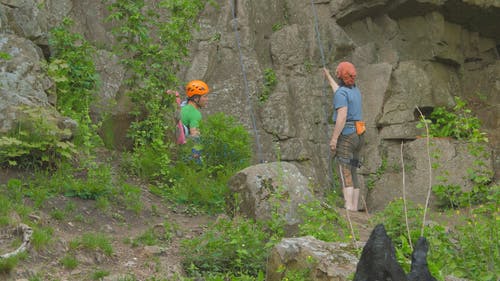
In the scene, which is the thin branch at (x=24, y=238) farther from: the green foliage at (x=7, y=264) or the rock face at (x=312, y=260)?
the rock face at (x=312, y=260)

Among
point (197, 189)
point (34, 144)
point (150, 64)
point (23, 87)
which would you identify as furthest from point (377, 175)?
point (34, 144)

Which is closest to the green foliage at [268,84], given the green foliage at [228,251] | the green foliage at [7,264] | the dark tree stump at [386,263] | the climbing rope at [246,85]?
the climbing rope at [246,85]

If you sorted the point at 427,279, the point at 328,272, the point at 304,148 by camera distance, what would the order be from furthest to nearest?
1. the point at 304,148
2. the point at 328,272
3. the point at 427,279

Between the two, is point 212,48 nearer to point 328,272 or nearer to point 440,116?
point 440,116

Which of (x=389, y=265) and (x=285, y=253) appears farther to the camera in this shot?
(x=285, y=253)

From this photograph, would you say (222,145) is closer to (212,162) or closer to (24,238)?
(212,162)

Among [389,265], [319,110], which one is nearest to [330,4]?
[319,110]

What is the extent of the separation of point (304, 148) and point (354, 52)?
2346mm

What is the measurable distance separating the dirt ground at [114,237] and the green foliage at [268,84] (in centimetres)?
496

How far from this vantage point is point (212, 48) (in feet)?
44.8

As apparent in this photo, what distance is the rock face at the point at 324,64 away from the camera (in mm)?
13188

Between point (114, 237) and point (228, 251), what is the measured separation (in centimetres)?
123

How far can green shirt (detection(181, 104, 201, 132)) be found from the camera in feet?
34.0

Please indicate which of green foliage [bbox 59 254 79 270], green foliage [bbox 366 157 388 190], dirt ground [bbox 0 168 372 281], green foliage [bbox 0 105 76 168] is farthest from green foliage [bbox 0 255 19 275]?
green foliage [bbox 366 157 388 190]
